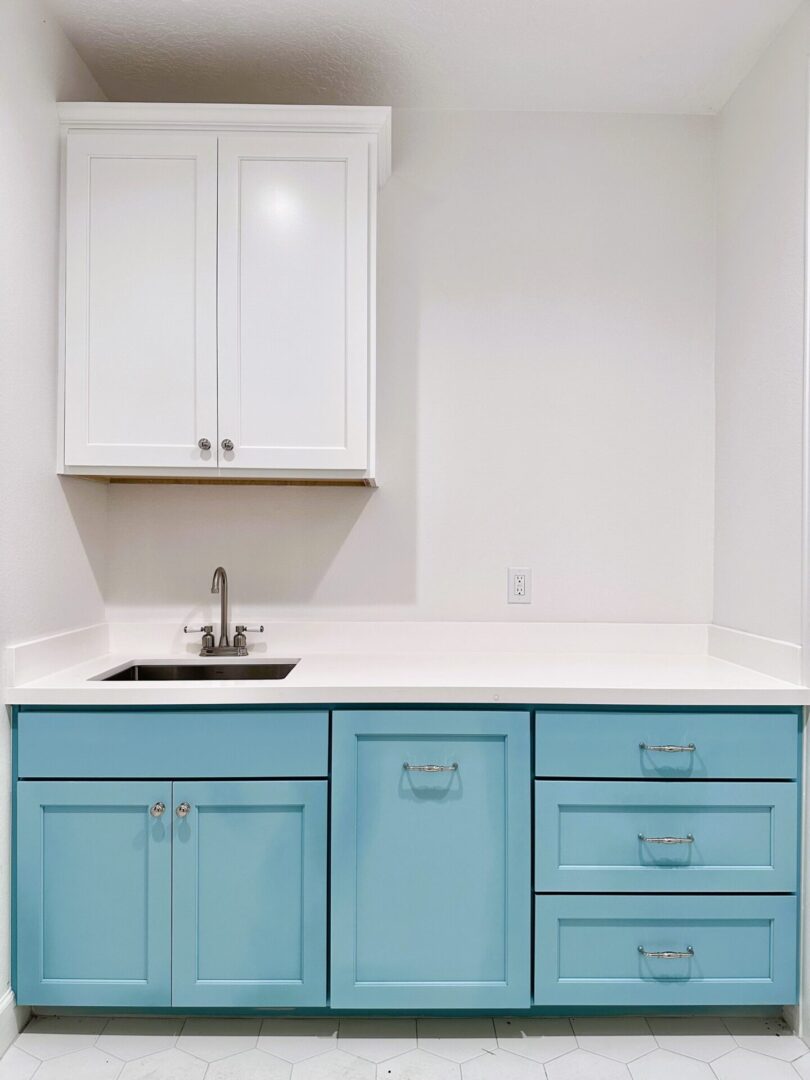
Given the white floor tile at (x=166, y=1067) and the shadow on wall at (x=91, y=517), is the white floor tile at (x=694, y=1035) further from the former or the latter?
the shadow on wall at (x=91, y=517)

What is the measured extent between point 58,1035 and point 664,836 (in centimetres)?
151

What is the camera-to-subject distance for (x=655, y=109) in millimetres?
2332

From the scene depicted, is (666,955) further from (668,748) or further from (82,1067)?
(82,1067)

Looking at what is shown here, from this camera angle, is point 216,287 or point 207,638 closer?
point 216,287

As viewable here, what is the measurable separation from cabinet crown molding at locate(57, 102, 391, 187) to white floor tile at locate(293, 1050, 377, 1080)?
2.26 metres

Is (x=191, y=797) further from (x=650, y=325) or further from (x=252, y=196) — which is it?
(x=650, y=325)

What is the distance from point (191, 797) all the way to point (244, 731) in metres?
0.19

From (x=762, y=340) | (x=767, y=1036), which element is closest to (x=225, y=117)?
(x=762, y=340)

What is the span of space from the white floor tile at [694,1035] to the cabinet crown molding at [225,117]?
237 cm

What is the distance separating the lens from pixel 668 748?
1.79 metres

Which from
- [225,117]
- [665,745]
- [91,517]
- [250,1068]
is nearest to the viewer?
[250,1068]

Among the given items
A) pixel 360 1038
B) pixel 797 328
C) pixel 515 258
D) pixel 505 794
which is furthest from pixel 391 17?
pixel 360 1038

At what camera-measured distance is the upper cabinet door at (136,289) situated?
1998 mm

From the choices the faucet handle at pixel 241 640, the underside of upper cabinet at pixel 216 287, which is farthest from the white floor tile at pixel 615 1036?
the underside of upper cabinet at pixel 216 287
